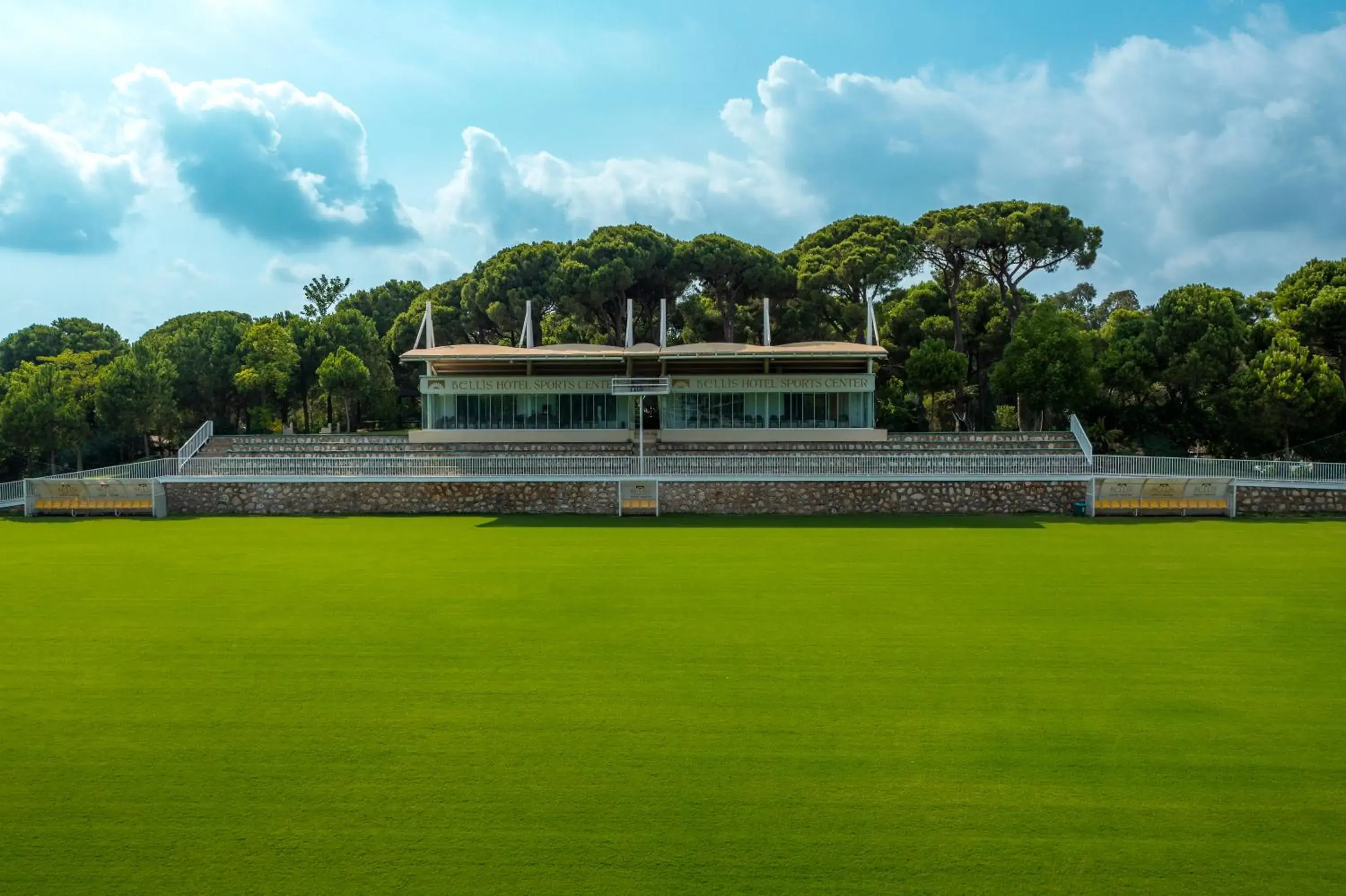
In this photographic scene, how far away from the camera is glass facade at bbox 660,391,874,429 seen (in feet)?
104

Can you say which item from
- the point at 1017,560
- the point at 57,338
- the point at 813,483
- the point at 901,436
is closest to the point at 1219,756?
the point at 1017,560

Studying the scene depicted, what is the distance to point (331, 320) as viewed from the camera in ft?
145

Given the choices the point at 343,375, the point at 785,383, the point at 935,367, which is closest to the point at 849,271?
the point at 935,367

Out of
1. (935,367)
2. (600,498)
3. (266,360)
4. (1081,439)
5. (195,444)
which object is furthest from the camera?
(266,360)

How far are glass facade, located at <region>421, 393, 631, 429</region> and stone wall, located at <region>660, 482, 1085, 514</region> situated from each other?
28.3 ft

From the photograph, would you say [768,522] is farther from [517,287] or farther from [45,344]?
[45,344]

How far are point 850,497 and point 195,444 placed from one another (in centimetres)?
2144

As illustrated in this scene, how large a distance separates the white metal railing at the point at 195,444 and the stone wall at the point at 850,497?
48.8 feet

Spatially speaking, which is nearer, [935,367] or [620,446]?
[620,446]

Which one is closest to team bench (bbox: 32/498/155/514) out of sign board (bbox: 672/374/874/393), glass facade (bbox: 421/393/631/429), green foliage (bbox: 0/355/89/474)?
green foliage (bbox: 0/355/89/474)

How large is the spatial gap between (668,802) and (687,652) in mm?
3584

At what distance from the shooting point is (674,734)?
7.10 meters

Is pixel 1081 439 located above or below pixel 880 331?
below

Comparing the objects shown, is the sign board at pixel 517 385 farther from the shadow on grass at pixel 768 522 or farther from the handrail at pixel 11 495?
the handrail at pixel 11 495
